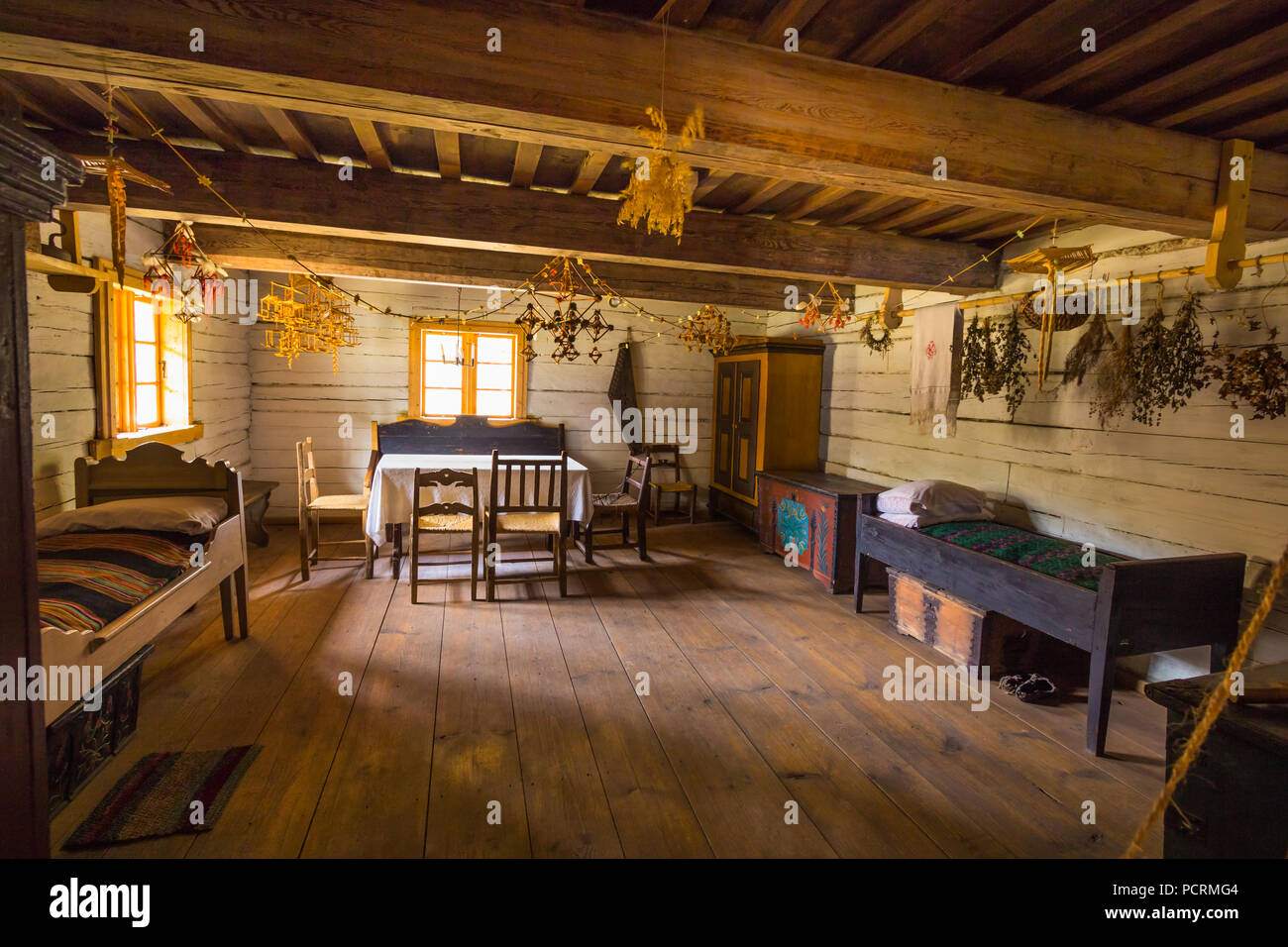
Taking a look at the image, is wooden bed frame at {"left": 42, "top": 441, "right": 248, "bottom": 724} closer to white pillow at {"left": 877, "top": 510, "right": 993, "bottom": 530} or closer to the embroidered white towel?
white pillow at {"left": 877, "top": 510, "right": 993, "bottom": 530}

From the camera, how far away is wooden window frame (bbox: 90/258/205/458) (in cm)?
365

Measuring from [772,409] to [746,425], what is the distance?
1.29 feet

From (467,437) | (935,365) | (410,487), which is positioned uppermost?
(935,365)

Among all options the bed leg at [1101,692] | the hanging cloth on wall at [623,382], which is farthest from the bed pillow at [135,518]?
the hanging cloth on wall at [623,382]

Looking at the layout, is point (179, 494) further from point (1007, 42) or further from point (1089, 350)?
point (1089, 350)

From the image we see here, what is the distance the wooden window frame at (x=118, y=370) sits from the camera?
3650 millimetres

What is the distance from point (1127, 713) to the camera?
10.7ft

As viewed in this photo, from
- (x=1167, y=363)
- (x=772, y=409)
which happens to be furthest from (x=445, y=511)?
(x=1167, y=363)

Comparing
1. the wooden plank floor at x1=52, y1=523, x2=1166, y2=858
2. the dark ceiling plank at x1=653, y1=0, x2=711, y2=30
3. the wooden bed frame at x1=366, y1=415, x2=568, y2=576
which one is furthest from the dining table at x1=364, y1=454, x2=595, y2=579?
the dark ceiling plank at x1=653, y1=0, x2=711, y2=30

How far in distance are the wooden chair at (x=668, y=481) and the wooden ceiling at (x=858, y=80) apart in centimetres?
459

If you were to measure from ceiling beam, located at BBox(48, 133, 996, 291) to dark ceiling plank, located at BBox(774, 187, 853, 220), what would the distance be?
0.07m

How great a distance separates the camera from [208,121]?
3.06 meters

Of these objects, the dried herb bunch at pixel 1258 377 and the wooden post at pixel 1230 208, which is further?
the dried herb bunch at pixel 1258 377

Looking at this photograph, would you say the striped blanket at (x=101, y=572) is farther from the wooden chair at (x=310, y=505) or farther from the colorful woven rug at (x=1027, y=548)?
the colorful woven rug at (x=1027, y=548)
